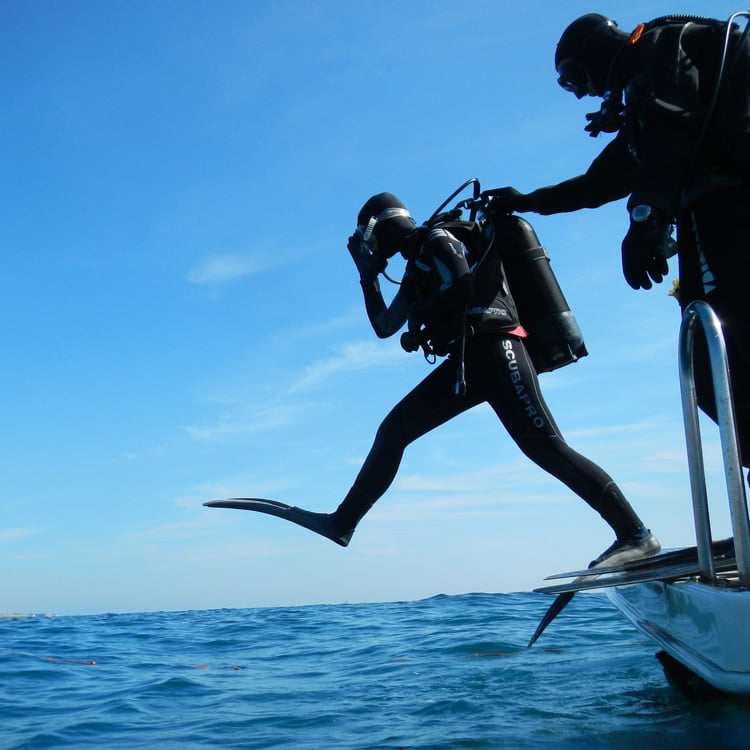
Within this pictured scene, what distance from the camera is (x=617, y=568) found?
2842 millimetres

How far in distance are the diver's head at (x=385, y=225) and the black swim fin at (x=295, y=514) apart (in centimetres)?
142

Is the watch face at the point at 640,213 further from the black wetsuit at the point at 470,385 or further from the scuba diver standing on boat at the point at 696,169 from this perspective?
the black wetsuit at the point at 470,385

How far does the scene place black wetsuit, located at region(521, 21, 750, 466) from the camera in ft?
7.64

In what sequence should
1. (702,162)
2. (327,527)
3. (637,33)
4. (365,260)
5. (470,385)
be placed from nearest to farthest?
(702,162) < (637,33) < (470,385) < (327,527) < (365,260)

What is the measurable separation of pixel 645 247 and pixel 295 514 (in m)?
2.33

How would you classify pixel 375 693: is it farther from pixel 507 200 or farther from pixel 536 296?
pixel 507 200

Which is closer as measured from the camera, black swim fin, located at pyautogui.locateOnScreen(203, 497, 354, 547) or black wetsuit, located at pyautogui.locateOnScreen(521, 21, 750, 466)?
black wetsuit, located at pyautogui.locateOnScreen(521, 21, 750, 466)

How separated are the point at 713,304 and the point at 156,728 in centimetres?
275

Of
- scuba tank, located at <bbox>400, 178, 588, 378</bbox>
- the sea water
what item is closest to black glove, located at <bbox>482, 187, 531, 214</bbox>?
scuba tank, located at <bbox>400, 178, 588, 378</bbox>

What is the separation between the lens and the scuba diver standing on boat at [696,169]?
2.33m

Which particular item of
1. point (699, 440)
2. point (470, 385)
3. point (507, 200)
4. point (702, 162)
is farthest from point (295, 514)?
point (702, 162)

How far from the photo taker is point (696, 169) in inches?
96.3

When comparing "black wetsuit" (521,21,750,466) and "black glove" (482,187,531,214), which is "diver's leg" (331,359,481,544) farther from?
"black wetsuit" (521,21,750,466)

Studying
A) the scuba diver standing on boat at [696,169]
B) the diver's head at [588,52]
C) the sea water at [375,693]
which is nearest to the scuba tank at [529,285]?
the diver's head at [588,52]
